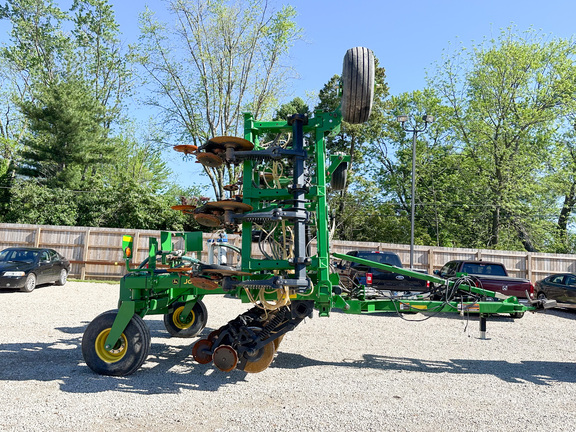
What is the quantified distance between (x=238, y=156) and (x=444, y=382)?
3676mm

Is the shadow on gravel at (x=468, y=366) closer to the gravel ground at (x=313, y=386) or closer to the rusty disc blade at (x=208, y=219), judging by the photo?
the gravel ground at (x=313, y=386)

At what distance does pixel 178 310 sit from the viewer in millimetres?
7762

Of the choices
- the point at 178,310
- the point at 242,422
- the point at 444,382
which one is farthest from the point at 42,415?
the point at 444,382

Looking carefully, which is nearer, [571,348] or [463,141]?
[571,348]

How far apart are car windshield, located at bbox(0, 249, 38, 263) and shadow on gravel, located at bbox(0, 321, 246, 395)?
875cm

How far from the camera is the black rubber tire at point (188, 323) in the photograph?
7688 millimetres

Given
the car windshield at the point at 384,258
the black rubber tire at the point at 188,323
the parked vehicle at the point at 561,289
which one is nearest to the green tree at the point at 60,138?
the car windshield at the point at 384,258

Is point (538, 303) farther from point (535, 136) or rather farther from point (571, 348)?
point (535, 136)

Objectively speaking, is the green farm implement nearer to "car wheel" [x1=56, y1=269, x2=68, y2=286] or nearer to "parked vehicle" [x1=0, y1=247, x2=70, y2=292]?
"parked vehicle" [x1=0, y1=247, x2=70, y2=292]

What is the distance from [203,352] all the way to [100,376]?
3.97 feet

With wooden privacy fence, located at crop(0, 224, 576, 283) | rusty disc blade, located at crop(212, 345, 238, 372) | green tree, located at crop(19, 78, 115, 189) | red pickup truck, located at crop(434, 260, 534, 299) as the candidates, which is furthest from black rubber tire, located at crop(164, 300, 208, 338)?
green tree, located at crop(19, 78, 115, 189)

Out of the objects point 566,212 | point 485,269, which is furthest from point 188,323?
point 566,212

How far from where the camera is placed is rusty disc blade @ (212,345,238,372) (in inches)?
204

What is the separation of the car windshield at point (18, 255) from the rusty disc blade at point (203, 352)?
11.1m
